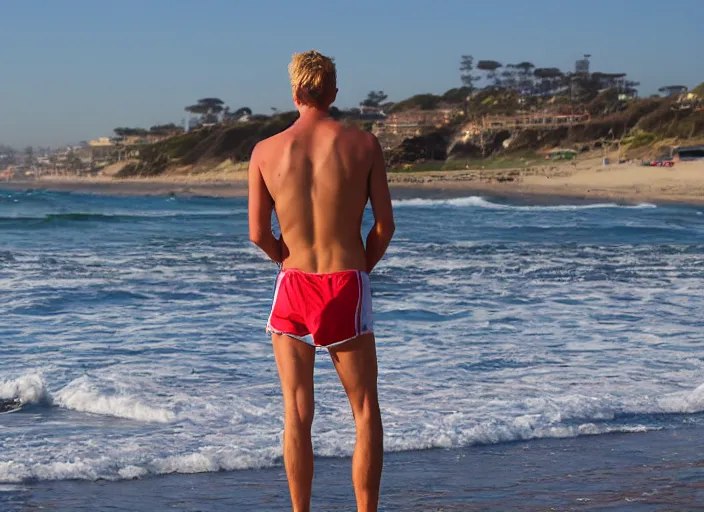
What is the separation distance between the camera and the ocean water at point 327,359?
4.73 meters

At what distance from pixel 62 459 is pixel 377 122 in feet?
402

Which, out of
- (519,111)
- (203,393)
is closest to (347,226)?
(203,393)

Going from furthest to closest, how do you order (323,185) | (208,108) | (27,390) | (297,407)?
(208,108), (27,390), (297,407), (323,185)

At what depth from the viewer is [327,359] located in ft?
22.2

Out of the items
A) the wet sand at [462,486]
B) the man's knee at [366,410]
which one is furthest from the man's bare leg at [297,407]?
the wet sand at [462,486]

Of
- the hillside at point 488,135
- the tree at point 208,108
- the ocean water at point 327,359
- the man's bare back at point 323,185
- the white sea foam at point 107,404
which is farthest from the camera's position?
the tree at point 208,108

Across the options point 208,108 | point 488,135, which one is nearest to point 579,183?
point 488,135

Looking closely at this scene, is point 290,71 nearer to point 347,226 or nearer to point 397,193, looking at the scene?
point 347,226

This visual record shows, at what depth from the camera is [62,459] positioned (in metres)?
4.29

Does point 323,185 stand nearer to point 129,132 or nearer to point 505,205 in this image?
point 505,205

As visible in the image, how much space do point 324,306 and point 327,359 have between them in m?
3.86

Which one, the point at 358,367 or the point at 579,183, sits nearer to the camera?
the point at 358,367

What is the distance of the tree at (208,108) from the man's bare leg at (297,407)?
180490 mm

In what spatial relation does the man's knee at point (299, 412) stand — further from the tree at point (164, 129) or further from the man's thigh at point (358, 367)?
the tree at point (164, 129)
